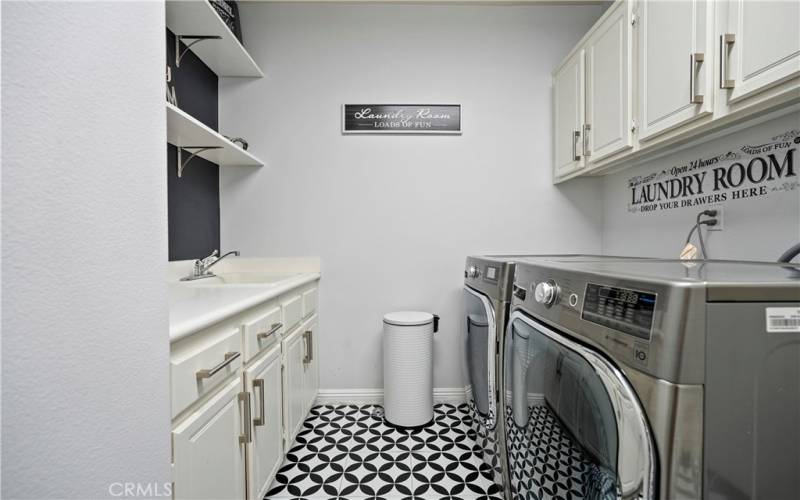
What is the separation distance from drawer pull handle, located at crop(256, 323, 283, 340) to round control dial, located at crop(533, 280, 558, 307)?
95cm

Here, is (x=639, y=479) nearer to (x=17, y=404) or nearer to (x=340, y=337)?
(x=17, y=404)

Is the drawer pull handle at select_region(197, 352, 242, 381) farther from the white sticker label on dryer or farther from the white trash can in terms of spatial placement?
the white sticker label on dryer

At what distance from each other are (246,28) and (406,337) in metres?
2.20

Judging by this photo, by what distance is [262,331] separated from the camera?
1.27 m

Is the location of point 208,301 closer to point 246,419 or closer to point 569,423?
point 246,419

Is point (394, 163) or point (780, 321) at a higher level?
point (394, 163)

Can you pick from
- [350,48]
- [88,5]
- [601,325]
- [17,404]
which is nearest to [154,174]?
[88,5]

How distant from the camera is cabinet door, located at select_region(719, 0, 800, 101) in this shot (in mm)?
888

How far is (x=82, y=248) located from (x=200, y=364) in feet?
1.67

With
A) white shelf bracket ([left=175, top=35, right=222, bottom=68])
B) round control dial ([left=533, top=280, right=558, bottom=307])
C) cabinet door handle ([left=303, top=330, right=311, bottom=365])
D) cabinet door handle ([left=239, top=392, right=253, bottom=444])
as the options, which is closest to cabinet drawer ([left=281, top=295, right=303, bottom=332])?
cabinet door handle ([left=303, top=330, right=311, bottom=365])

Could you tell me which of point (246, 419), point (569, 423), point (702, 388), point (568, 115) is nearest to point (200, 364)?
point (246, 419)

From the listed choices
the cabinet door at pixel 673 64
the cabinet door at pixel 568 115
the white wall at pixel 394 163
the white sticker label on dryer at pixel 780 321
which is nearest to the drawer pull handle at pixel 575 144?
the cabinet door at pixel 568 115

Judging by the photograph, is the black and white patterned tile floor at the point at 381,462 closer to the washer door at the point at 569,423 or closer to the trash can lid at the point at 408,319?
the washer door at the point at 569,423

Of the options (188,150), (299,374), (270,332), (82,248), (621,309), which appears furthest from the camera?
(188,150)
